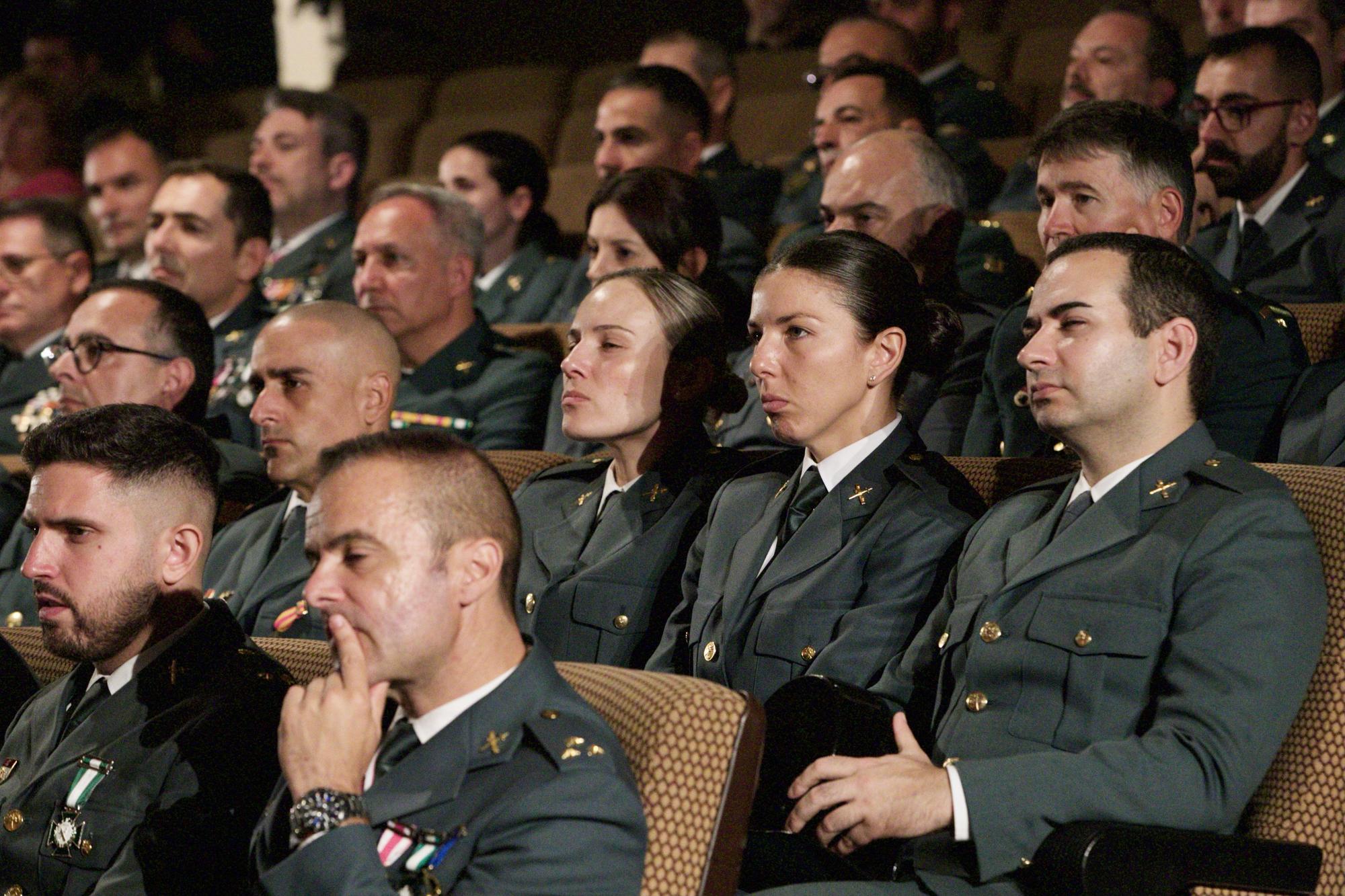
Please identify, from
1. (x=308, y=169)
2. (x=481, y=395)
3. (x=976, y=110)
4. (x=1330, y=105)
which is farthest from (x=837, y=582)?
(x=308, y=169)

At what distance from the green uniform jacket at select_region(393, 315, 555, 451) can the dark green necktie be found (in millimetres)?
1324

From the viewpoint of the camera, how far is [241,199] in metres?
4.66

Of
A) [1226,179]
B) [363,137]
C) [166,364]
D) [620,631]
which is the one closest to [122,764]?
[620,631]

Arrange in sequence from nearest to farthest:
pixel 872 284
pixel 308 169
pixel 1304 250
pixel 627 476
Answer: pixel 872 284, pixel 627 476, pixel 1304 250, pixel 308 169

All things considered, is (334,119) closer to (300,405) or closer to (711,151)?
(711,151)

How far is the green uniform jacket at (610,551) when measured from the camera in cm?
268

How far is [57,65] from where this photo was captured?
710 centimetres

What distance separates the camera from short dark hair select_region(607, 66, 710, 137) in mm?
4664

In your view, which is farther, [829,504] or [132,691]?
[829,504]

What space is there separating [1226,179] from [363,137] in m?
3.01

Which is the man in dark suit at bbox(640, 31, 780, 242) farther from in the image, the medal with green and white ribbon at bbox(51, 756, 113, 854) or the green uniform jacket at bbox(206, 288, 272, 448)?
the medal with green and white ribbon at bbox(51, 756, 113, 854)

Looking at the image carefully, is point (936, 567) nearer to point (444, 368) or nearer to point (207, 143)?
point (444, 368)

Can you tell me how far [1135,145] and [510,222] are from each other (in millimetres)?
2385

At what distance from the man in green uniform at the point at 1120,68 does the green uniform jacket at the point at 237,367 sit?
209 centimetres
